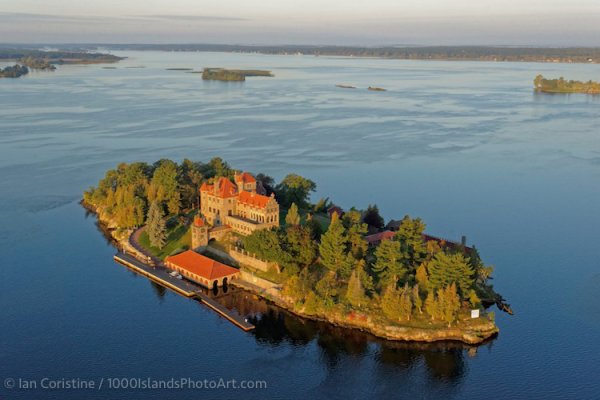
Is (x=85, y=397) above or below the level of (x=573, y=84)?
below

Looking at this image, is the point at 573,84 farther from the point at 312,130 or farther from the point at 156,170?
the point at 156,170

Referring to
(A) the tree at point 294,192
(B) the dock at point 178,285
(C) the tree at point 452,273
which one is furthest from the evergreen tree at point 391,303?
(A) the tree at point 294,192

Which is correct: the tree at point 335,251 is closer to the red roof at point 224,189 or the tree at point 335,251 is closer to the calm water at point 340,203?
the calm water at point 340,203

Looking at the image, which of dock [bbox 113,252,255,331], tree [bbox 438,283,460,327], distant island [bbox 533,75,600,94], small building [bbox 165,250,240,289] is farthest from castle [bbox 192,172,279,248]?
distant island [bbox 533,75,600,94]

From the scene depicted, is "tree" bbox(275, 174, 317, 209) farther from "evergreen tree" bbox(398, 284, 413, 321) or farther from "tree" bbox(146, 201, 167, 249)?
"evergreen tree" bbox(398, 284, 413, 321)

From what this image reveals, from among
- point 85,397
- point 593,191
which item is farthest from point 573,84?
point 85,397
